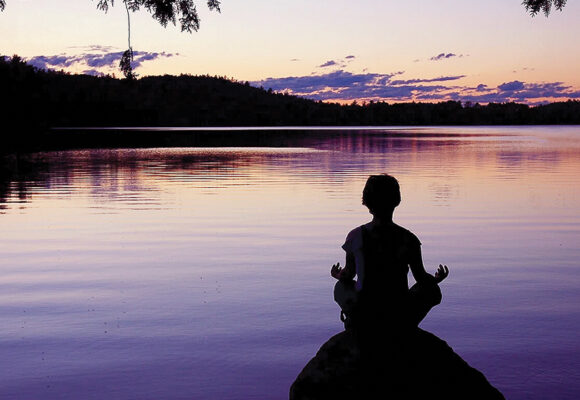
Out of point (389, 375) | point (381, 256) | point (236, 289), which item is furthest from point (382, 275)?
point (236, 289)

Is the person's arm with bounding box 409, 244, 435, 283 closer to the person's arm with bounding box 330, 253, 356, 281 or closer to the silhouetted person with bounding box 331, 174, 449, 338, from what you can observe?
the silhouetted person with bounding box 331, 174, 449, 338

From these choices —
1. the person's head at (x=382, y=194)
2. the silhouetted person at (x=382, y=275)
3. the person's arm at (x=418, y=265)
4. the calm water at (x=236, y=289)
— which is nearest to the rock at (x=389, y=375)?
the silhouetted person at (x=382, y=275)

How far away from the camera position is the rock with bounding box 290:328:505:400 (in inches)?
223

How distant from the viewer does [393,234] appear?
5.54 metres

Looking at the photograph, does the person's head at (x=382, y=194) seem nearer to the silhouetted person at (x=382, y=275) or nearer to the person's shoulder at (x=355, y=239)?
the silhouetted person at (x=382, y=275)

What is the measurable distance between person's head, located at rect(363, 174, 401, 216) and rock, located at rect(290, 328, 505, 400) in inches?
39.6

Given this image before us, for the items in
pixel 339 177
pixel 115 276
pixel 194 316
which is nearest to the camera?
pixel 194 316

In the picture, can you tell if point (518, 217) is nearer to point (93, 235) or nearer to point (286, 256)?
point (286, 256)

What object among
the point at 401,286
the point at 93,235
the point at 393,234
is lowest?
the point at 93,235

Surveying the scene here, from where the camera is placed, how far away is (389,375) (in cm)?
570

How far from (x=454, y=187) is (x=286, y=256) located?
21.1 m

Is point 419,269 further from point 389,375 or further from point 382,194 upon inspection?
point 389,375

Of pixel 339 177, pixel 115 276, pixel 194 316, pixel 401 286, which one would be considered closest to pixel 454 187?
pixel 339 177

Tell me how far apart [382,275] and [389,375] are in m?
0.78
